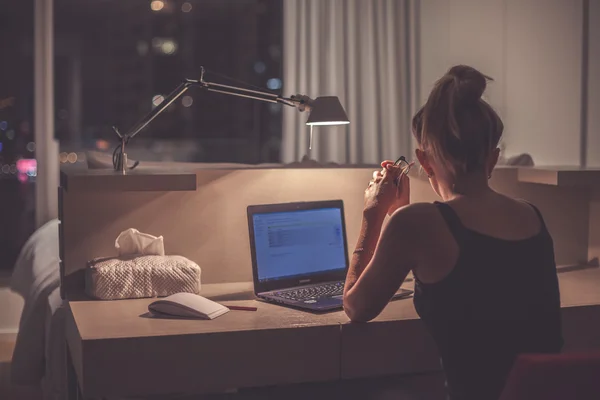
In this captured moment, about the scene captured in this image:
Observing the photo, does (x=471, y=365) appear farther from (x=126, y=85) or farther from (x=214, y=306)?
(x=126, y=85)

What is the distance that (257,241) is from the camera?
1.96 meters

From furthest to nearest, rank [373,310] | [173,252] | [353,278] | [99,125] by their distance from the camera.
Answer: [99,125], [173,252], [353,278], [373,310]

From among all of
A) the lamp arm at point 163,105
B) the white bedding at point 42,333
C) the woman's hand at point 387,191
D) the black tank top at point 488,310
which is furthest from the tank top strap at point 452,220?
the white bedding at point 42,333

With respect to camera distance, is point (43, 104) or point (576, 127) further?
point (43, 104)

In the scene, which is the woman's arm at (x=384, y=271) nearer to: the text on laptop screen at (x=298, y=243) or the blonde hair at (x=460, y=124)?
the blonde hair at (x=460, y=124)

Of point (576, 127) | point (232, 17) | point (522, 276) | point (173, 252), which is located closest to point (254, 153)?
point (232, 17)

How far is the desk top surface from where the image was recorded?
157 cm

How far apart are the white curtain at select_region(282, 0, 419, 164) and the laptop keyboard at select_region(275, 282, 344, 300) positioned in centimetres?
241

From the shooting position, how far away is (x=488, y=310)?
1.32 m

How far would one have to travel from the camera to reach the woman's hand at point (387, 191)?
1.76m

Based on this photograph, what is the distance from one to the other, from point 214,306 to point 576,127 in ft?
6.83

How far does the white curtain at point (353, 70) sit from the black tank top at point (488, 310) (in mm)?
3058

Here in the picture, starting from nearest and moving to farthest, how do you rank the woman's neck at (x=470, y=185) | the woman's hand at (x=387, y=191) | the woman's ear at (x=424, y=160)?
the woman's neck at (x=470, y=185), the woman's ear at (x=424, y=160), the woman's hand at (x=387, y=191)

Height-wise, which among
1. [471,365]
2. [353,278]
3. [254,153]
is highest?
[254,153]
